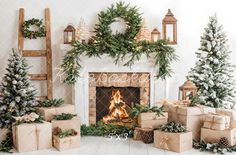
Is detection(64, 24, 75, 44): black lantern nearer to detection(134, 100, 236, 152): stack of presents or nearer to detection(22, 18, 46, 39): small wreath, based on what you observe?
detection(22, 18, 46, 39): small wreath

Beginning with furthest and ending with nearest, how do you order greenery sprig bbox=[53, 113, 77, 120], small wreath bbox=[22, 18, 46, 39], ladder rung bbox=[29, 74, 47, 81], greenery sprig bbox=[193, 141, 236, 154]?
ladder rung bbox=[29, 74, 47, 81] → small wreath bbox=[22, 18, 46, 39] → greenery sprig bbox=[53, 113, 77, 120] → greenery sprig bbox=[193, 141, 236, 154]

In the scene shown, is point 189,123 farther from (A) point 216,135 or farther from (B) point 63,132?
(B) point 63,132

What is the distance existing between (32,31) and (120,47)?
151 centimetres

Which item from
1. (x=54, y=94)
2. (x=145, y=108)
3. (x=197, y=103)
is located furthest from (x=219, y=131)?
(x=54, y=94)

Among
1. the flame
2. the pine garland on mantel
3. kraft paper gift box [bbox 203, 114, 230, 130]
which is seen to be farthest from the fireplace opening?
kraft paper gift box [bbox 203, 114, 230, 130]

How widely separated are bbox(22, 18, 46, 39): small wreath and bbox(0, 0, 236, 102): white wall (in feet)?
0.48

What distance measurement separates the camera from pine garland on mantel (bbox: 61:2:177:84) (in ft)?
19.1

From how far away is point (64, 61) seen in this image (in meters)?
6.03

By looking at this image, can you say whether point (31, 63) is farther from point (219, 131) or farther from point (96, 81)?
point (219, 131)

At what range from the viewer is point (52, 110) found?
5590 mm

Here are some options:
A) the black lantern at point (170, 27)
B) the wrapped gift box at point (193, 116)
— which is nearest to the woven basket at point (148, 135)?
the wrapped gift box at point (193, 116)

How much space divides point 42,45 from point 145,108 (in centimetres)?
206

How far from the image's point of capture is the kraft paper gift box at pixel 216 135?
198 inches

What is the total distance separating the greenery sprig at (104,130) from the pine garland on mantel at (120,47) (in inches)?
30.6
